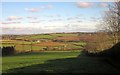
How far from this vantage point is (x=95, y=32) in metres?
69.1

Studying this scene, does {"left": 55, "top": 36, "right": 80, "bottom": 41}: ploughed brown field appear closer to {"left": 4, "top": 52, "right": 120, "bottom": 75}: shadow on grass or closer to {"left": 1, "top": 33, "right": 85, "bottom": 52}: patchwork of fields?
{"left": 1, "top": 33, "right": 85, "bottom": 52}: patchwork of fields

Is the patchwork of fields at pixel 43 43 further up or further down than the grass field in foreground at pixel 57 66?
further up

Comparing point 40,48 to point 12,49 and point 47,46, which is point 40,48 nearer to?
point 47,46

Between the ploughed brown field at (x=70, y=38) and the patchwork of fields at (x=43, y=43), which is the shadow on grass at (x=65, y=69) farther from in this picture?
the ploughed brown field at (x=70, y=38)

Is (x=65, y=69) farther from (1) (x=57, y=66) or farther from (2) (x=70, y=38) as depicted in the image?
(2) (x=70, y=38)

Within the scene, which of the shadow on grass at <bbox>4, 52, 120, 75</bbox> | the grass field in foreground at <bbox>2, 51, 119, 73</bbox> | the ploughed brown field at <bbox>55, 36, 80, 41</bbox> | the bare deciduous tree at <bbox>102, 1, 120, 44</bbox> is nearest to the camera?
the shadow on grass at <bbox>4, 52, 120, 75</bbox>

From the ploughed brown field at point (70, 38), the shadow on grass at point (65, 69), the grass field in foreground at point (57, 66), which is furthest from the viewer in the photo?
the ploughed brown field at point (70, 38)

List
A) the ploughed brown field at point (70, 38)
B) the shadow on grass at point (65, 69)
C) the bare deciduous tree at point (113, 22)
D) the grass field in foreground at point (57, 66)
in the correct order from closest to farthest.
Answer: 1. the shadow on grass at point (65, 69)
2. the grass field in foreground at point (57, 66)
3. the bare deciduous tree at point (113, 22)
4. the ploughed brown field at point (70, 38)

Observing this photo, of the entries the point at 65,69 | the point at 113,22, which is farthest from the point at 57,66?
the point at 113,22

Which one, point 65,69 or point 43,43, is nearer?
point 65,69

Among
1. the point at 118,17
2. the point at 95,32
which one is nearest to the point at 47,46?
the point at 95,32

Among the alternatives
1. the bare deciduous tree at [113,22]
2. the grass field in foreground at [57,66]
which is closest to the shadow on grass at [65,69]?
the grass field in foreground at [57,66]

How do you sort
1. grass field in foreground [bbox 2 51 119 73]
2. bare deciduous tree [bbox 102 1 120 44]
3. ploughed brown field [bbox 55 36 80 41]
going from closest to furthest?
grass field in foreground [bbox 2 51 119 73]
bare deciduous tree [bbox 102 1 120 44]
ploughed brown field [bbox 55 36 80 41]

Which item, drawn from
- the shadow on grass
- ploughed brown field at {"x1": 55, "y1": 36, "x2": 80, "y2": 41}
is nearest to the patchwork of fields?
ploughed brown field at {"x1": 55, "y1": 36, "x2": 80, "y2": 41}
